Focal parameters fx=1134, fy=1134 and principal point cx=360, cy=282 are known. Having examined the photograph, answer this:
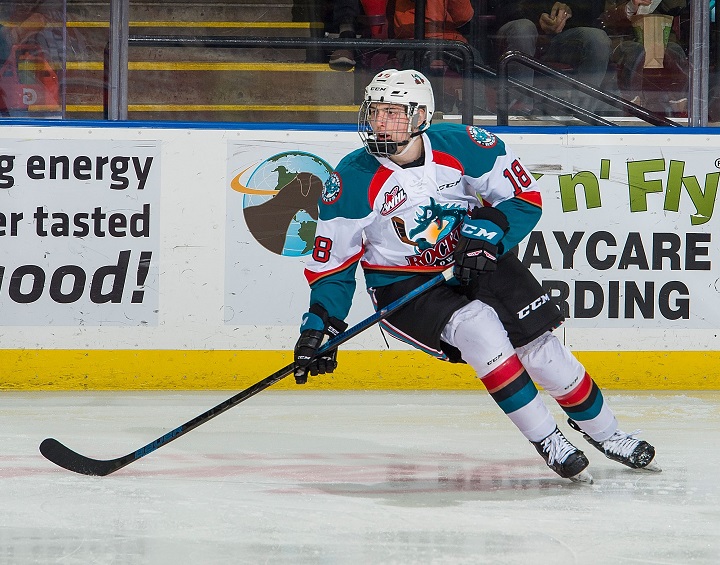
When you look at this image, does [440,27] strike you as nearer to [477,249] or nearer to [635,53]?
[635,53]

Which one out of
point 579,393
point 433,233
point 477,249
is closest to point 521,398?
point 579,393

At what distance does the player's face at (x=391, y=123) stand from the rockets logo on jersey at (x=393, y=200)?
13 centimetres

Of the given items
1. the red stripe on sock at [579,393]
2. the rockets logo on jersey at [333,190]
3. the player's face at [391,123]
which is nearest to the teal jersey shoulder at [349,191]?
the rockets logo on jersey at [333,190]

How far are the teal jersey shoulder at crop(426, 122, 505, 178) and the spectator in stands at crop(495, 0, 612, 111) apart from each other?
179 centimetres

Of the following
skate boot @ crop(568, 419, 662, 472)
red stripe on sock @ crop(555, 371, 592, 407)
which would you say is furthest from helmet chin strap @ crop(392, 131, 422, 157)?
skate boot @ crop(568, 419, 662, 472)

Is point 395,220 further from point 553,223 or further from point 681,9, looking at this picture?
point 681,9

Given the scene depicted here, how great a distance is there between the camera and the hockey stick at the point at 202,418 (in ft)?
9.16

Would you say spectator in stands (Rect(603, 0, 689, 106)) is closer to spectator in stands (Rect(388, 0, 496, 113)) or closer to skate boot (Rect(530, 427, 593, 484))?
spectator in stands (Rect(388, 0, 496, 113))

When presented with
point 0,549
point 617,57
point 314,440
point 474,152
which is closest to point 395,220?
point 474,152

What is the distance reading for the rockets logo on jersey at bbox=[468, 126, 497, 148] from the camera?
2.90 meters

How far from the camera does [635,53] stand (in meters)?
4.66

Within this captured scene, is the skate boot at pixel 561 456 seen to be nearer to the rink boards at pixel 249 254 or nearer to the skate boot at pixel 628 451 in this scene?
the skate boot at pixel 628 451

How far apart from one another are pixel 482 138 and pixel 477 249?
1.19 ft

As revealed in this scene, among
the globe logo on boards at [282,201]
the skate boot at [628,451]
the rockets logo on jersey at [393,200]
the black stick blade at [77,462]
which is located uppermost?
the rockets logo on jersey at [393,200]
